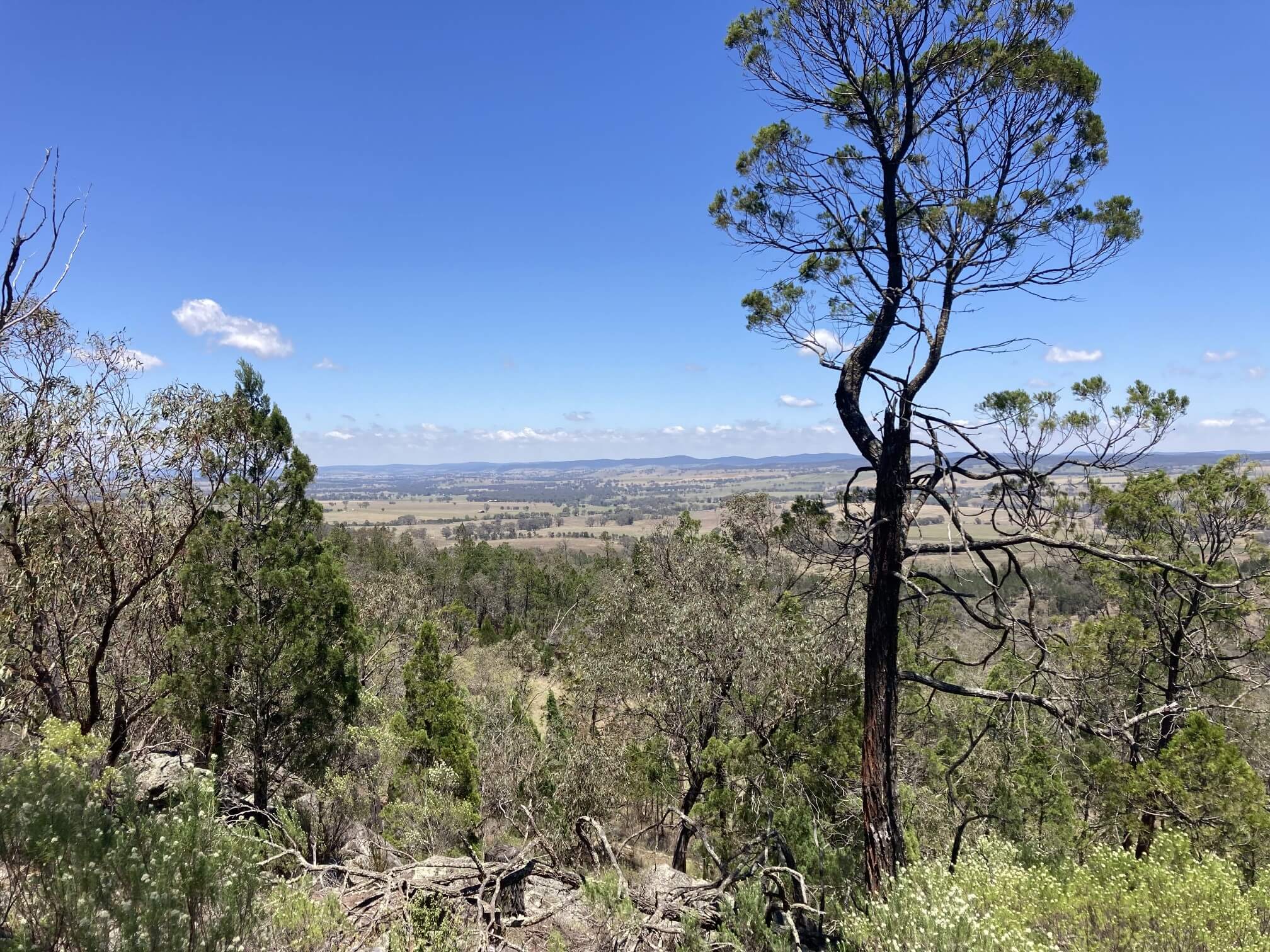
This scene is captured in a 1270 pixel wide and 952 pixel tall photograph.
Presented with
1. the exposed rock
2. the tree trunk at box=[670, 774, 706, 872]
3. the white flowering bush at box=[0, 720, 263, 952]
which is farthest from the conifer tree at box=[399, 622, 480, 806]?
the white flowering bush at box=[0, 720, 263, 952]

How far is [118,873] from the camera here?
11.5ft

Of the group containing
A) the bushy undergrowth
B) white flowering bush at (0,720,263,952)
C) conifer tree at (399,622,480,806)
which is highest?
white flowering bush at (0,720,263,952)

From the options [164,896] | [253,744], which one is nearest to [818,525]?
[164,896]

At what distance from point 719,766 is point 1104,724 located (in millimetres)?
7912

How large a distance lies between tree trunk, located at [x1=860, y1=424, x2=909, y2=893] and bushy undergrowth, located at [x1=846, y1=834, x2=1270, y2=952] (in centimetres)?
55

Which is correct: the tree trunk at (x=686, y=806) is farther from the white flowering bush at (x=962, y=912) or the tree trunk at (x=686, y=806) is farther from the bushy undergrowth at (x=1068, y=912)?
the bushy undergrowth at (x=1068, y=912)

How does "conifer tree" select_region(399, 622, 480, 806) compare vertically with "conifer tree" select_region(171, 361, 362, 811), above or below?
below

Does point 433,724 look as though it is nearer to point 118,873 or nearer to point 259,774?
point 259,774

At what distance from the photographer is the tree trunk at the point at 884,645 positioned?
504cm

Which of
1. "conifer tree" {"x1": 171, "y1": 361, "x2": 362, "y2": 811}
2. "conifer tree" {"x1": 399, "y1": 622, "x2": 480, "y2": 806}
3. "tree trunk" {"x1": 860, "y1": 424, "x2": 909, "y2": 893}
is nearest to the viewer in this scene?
"tree trunk" {"x1": 860, "y1": 424, "x2": 909, "y2": 893}

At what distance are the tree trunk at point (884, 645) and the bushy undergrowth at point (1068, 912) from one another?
1.81 ft

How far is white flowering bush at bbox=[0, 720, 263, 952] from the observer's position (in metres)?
3.12

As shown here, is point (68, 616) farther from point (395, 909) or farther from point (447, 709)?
point (395, 909)

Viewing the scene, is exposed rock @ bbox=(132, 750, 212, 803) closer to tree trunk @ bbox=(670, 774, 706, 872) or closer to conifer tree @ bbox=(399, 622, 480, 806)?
conifer tree @ bbox=(399, 622, 480, 806)
